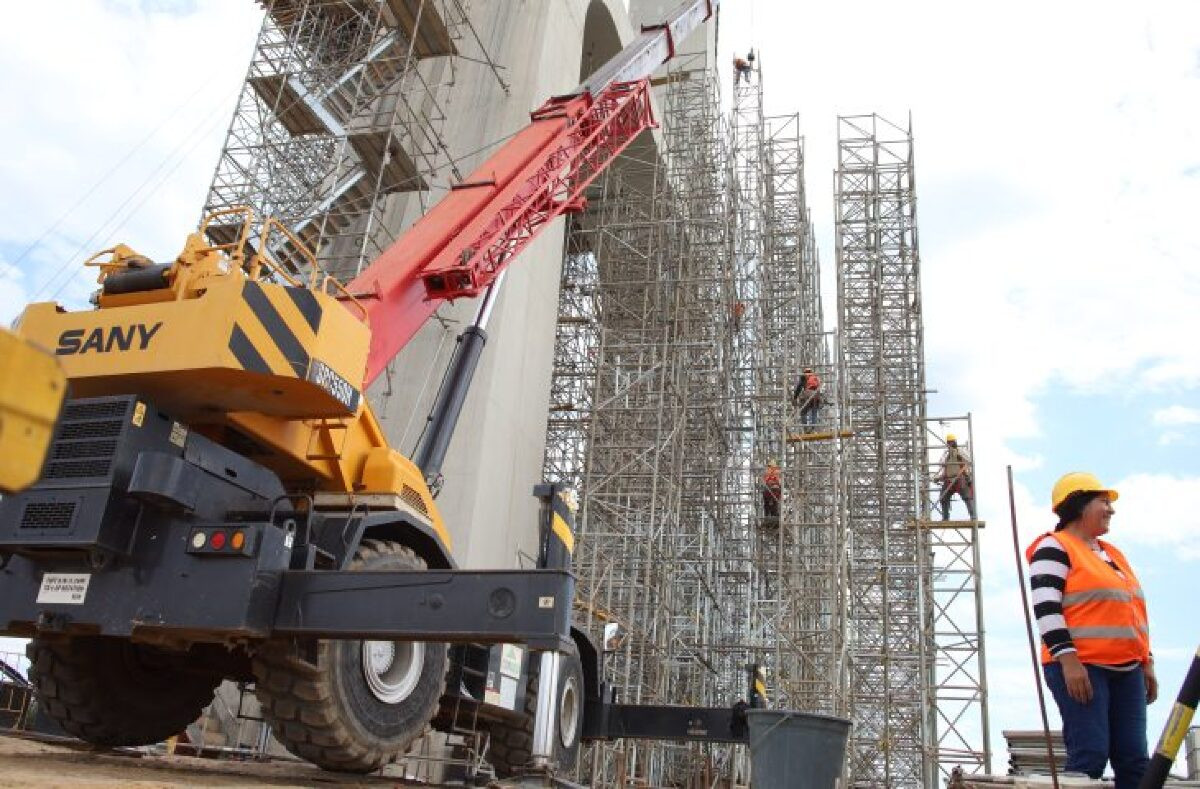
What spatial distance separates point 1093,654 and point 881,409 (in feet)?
52.3

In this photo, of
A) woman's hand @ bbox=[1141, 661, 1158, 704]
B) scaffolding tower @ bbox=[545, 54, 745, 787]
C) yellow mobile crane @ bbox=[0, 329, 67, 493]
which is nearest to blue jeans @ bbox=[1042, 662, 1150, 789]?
woman's hand @ bbox=[1141, 661, 1158, 704]

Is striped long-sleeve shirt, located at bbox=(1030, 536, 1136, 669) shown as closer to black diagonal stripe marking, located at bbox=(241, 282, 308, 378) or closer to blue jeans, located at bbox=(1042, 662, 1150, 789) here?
blue jeans, located at bbox=(1042, 662, 1150, 789)

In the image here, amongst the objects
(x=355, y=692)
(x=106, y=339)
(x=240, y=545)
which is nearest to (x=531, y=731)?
(x=355, y=692)

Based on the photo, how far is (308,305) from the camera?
17.1 ft

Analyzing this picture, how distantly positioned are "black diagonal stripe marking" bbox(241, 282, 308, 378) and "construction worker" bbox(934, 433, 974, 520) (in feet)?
49.8

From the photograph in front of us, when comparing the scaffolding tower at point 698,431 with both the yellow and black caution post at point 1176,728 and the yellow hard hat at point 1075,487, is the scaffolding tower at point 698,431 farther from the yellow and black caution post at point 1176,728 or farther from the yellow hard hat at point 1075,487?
the yellow and black caution post at point 1176,728

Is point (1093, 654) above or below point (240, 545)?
below

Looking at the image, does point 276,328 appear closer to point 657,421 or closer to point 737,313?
point 657,421

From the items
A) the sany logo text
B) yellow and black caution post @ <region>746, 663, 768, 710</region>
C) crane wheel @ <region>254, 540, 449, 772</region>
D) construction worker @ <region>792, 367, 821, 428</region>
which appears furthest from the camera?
construction worker @ <region>792, 367, 821, 428</region>

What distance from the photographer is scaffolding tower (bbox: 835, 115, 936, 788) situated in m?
19.4

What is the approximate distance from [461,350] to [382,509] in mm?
3627

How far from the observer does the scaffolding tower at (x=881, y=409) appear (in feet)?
63.7

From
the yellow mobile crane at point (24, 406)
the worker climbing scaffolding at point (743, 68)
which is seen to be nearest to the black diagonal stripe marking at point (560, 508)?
the yellow mobile crane at point (24, 406)

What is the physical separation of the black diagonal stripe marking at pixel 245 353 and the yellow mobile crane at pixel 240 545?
10 millimetres
